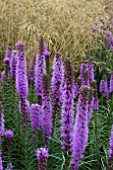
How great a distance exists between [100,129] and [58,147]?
1.55 ft

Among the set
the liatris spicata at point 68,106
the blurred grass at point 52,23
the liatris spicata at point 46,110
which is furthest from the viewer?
the blurred grass at point 52,23

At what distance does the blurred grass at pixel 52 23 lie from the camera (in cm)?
554

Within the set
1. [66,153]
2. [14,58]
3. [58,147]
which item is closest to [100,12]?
[14,58]

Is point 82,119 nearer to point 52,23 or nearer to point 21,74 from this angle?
point 21,74

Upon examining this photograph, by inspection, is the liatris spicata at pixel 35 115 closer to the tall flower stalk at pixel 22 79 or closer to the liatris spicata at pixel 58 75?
the tall flower stalk at pixel 22 79

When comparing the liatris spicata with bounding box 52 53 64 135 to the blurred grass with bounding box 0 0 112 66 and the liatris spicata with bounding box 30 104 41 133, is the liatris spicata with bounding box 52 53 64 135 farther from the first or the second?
the blurred grass with bounding box 0 0 112 66

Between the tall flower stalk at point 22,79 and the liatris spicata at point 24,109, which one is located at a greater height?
the tall flower stalk at point 22,79

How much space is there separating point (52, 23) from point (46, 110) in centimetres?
309

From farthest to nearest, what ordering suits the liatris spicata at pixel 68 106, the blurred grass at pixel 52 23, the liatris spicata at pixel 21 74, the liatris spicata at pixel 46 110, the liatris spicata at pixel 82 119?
the blurred grass at pixel 52 23 → the liatris spicata at pixel 21 74 → the liatris spicata at pixel 46 110 → the liatris spicata at pixel 68 106 → the liatris spicata at pixel 82 119

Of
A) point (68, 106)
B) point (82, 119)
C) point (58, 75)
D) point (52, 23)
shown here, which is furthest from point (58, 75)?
point (52, 23)

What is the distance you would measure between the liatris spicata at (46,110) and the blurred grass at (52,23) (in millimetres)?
2591

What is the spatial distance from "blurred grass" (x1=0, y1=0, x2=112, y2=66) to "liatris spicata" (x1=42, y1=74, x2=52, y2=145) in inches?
102

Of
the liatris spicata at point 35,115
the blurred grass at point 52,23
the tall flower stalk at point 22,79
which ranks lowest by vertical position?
the liatris spicata at point 35,115

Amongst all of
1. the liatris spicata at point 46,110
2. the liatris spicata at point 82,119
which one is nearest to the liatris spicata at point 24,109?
the liatris spicata at point 46,110
